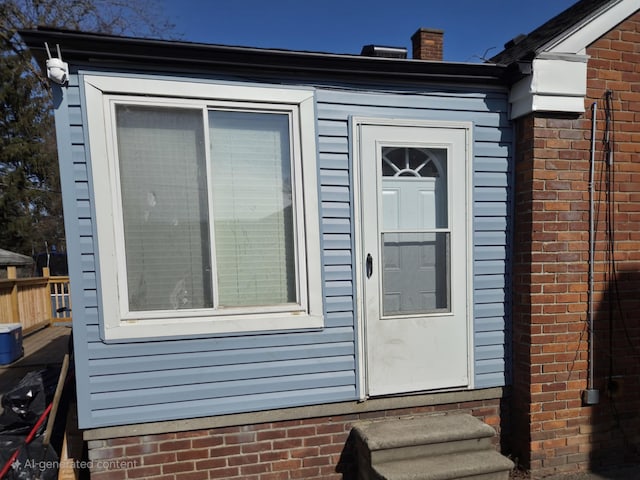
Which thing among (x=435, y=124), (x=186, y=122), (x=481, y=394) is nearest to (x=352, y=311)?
(x=481, y=394)

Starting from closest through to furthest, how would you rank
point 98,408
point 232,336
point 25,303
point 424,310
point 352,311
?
point 98,408 < point 232,336 < point 352,311 < point 424,310 < point 25,303

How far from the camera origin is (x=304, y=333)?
8.87 feet

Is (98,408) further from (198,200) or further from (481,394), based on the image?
(481,394)

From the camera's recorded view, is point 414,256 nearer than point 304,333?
No

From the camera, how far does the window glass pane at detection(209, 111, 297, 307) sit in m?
2.64

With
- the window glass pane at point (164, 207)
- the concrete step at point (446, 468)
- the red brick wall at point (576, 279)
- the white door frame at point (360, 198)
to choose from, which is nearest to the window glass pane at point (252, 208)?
the window glass pane at point (164, 207)

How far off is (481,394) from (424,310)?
0.87 meters

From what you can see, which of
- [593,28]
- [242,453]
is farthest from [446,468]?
[593,28]

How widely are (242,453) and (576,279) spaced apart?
9.63ft

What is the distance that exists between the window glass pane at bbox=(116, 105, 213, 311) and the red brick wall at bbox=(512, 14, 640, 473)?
100.0 inches

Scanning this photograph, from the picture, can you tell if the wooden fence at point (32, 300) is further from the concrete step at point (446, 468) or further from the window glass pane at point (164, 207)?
the concrete step at point (446, 468)

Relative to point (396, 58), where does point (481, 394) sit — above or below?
below

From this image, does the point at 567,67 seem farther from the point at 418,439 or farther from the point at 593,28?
the point at 418,439

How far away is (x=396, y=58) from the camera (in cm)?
274
